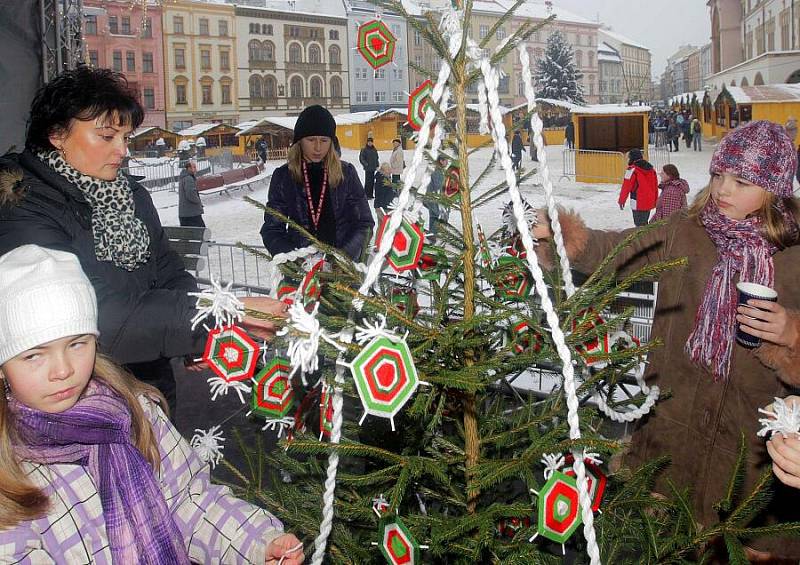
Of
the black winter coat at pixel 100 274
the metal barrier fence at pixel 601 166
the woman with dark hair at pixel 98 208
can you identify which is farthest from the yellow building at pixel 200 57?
the black winter coat at pixel 100 274

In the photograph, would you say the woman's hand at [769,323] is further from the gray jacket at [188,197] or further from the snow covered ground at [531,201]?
the gray jacket at [188,197]

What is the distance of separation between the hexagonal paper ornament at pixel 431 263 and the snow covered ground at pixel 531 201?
28.0ft

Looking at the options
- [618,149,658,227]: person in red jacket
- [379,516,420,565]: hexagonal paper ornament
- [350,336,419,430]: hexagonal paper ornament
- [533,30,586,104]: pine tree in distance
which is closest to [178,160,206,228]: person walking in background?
[618,149,658,227]: person in red jacket

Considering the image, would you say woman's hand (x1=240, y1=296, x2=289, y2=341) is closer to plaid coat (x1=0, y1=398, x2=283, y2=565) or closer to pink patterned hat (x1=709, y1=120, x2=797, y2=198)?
plaid coat (x1=0, y1=398, x2=283, y2=565)

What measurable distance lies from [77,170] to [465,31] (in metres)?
1.17

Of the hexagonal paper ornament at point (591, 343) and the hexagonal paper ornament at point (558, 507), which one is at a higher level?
the hexagonal paper ornament at point (591, 343)

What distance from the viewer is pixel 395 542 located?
1.15 meters

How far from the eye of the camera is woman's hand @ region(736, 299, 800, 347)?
5.07 feet

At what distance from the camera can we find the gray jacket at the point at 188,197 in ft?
32.3

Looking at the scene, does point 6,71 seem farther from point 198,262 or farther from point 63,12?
point 198,262

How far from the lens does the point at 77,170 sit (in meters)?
1.75

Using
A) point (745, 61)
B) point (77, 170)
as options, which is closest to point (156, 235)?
point (77, 170)

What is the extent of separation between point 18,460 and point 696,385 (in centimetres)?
165

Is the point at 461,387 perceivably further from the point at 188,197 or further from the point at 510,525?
the point at 188,197
